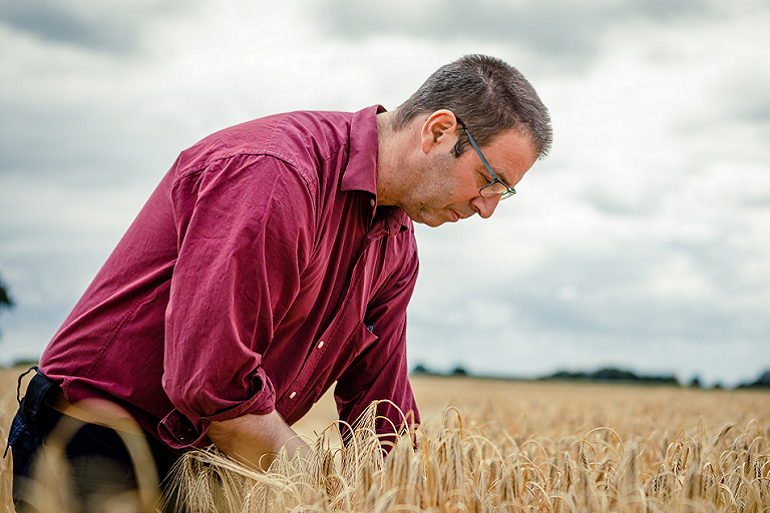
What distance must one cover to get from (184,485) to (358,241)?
112 cm

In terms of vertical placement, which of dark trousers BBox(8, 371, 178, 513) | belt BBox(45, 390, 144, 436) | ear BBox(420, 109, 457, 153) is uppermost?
ear BBox(420, 109, 457, 153)

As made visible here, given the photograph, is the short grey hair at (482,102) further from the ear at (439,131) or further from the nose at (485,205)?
the nose at (485,205)

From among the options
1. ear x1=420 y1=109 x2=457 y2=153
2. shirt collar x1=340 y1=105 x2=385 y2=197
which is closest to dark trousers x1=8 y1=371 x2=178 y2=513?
shirt collar x1=340 y1=105 x2=385 y2=197

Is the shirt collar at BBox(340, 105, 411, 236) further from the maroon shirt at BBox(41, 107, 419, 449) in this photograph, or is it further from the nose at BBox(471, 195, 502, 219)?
the nose at BBox(471, 195, 502, 219)

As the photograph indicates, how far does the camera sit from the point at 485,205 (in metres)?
2.53

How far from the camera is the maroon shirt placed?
1.83 m

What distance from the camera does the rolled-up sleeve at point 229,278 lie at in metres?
1.80

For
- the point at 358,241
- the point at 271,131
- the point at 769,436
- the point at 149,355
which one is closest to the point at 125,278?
the point at 149,355

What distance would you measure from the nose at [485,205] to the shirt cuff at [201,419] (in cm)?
111

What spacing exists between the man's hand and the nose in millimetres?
1152

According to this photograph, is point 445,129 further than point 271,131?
Yes

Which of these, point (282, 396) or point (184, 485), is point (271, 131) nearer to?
point (282, 396)

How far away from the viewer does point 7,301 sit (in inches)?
744

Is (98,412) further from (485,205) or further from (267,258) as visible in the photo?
(485,205)
